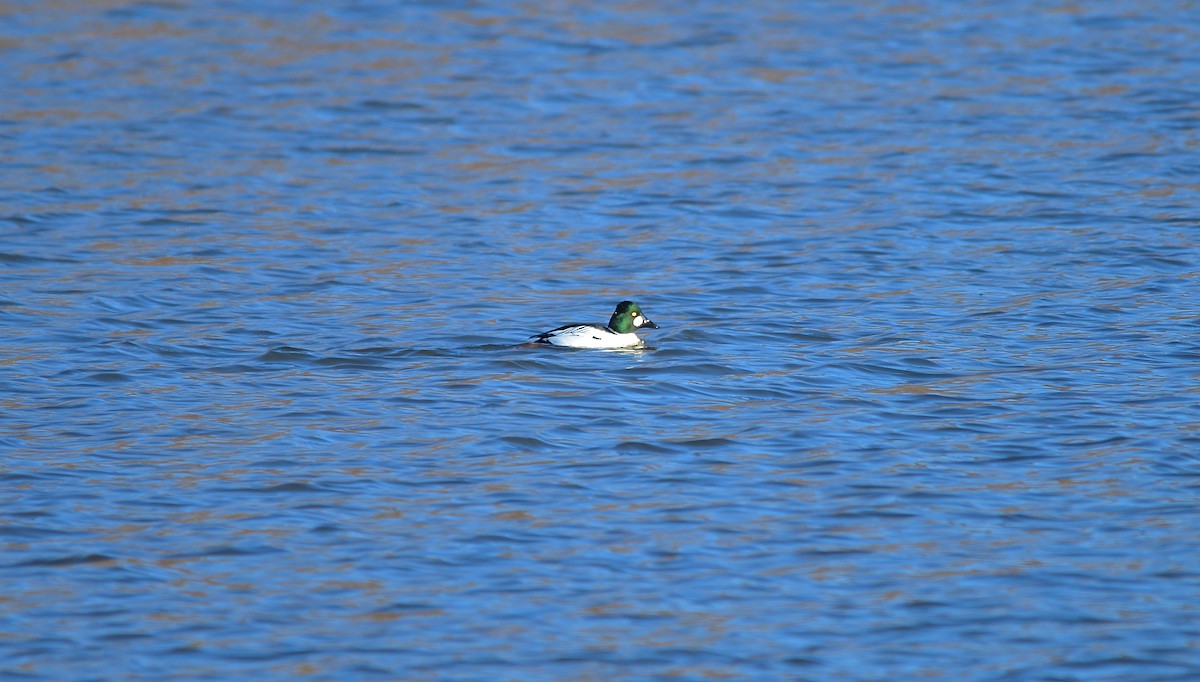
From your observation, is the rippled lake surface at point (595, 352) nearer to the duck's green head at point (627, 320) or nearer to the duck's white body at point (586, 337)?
the duck's white body at point (586, 337)

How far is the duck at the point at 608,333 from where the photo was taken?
12539mm

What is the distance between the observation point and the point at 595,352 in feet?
42.1

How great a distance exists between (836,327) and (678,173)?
5547 millimetres

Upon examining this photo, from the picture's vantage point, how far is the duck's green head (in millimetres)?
12719

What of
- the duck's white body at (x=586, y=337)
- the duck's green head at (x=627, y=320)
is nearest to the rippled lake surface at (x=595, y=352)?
the duck's white body at (x=586, y=337)

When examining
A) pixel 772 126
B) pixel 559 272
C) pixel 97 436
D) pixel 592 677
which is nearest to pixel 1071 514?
pixel 592 677

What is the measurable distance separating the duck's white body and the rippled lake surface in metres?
0.14

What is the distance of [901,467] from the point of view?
9.91 m

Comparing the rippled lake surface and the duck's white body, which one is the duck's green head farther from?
the rippled lake surface

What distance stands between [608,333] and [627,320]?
0.57 ft

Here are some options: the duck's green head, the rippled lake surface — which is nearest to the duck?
the duck's green head

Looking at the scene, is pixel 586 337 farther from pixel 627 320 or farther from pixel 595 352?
pixel 627 320

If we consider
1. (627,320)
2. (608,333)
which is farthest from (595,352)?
(627,320)

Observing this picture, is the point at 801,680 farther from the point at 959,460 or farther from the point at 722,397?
the point at 722,397
